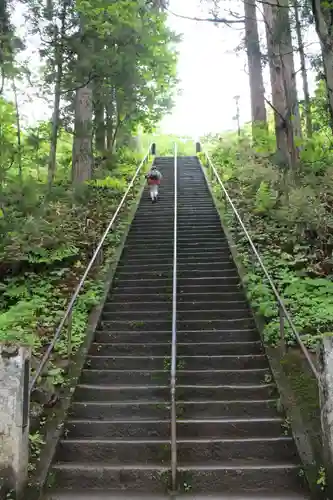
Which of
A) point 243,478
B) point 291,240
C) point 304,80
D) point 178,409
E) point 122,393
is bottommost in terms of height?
point 243,478

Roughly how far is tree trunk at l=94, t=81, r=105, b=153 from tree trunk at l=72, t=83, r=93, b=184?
2.31 ft

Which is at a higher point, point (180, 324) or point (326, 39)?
point (326, 39)

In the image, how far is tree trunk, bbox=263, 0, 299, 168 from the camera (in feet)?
37.2

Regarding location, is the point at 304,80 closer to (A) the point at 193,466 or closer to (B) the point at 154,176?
(B) the point at 154,176

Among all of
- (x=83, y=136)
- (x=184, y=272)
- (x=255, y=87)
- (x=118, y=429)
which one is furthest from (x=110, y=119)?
(x=118, y=429)

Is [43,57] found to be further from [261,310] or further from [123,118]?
[261,310]

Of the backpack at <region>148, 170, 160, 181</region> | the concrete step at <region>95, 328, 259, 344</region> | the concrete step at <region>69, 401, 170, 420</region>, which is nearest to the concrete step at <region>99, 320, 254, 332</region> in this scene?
the concrete step at <region>95, 328, 259, 344</region>

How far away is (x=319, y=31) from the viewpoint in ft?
22.2

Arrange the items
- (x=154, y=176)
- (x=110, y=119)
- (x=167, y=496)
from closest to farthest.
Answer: (x=167, y=496) < (x=154, y=176) < (x=110, y=119)

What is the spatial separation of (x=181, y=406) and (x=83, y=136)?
992cm

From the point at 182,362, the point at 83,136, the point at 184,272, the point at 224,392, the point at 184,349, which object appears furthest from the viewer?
the point at 83,136

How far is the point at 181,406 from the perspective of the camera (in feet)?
18.3

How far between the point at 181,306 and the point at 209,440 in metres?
3.12

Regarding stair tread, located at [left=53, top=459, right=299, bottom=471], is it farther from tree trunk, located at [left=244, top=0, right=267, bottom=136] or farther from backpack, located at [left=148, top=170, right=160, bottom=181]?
tree trunk, located at [left=244, top=0, right=267, bottom=136]
